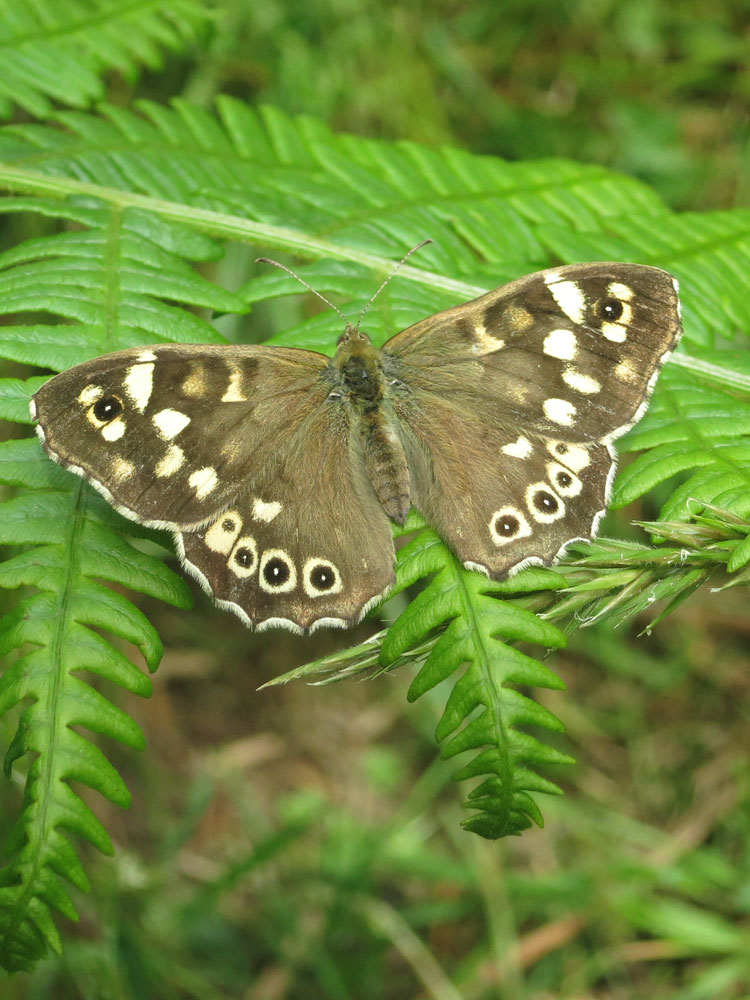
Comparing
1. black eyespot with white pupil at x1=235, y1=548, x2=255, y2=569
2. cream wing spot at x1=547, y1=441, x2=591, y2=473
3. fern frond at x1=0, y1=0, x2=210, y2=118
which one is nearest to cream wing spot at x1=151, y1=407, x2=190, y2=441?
black eyespot with white pupil at x1=235, y1=548, x2=255, y2=569

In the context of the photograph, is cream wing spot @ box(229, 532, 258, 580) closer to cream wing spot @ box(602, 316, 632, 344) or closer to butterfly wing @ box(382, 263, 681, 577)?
butterfly wing @ box(382, 263, 681, 577)

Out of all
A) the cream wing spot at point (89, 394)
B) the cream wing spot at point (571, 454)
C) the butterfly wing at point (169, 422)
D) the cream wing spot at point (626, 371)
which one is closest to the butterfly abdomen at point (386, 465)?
the butterfly wing at point (169, 422)

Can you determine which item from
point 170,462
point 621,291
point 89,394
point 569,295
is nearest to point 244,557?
point 170,462

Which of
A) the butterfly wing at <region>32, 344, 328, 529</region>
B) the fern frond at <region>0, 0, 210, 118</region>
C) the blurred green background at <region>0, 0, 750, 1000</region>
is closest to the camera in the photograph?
the butterfly wing at <region>32, 344, 328, 529</region>

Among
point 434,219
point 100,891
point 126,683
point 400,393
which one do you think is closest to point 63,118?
point 434,219

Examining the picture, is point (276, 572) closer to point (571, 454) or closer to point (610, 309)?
point (571, 454)

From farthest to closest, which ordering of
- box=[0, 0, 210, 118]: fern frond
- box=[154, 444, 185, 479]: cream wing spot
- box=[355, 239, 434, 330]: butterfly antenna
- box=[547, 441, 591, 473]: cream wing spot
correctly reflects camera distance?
box=[0, 0, 210, 118]: fern frond < box=[355, 239, 434, 330]: butterfly antenna < box=[547, 441, 591, 473]: cream wing spot < box=[154, 444, 185, 479]: cream wing spot

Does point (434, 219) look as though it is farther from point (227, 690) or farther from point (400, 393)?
point (227, 690)

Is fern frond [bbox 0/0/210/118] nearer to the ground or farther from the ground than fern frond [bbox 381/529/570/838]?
farther from the ground
